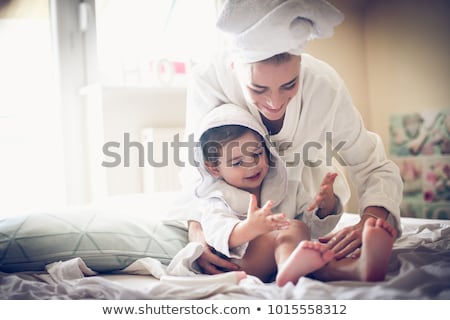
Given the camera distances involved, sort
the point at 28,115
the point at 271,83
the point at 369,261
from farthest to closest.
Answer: the point at 28,115 → the point at 271,83 → the point at 369,261

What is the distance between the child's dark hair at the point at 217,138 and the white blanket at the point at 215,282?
7.6 inches

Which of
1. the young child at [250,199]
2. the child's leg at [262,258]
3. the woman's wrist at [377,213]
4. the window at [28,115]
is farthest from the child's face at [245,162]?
the window at [28,115]

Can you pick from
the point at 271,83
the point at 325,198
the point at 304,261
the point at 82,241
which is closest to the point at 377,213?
the point at 325,198

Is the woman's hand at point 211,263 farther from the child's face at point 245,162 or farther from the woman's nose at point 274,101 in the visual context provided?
the woman's nose at point 274,101

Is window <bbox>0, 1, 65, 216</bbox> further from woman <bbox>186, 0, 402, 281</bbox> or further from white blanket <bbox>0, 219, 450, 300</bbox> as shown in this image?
woman <bbox>186, 0, 402, 281</bbox>

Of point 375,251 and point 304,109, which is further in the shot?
point 304,109

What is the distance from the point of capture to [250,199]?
110 centimetres

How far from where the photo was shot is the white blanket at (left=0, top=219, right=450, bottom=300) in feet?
3.17

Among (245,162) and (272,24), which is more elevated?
(272,24)

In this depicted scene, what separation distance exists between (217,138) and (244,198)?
14cm

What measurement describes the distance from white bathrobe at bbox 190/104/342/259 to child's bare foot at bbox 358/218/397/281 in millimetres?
122

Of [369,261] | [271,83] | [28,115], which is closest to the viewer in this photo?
[369,261]

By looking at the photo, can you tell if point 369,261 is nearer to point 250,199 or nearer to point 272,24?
point 250,199

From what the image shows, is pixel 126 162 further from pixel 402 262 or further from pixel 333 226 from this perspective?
pixel 402 262
